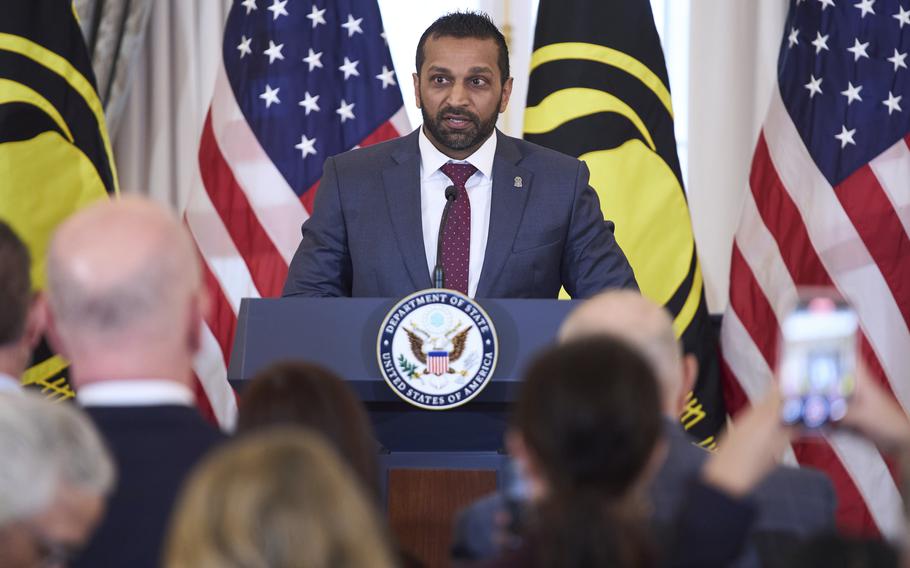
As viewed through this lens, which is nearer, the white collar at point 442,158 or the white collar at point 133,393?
the white collar at point 133,393

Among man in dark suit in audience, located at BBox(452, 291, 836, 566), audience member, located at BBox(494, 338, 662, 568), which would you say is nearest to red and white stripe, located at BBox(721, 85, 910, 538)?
man in dark suit in audience, located at BBox(452, 291, 836, 566)

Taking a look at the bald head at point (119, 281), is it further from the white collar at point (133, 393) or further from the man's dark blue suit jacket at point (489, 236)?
the man's dark blue suit jacket at point (489, 236)

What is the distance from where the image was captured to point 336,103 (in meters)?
5.66

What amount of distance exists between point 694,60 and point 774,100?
2.34 ft

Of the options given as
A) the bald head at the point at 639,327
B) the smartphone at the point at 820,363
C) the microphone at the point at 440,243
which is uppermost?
the smartphone at the point at 820,363

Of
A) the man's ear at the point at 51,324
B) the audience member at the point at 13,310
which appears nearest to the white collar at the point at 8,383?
the audience member at the point at 13,310

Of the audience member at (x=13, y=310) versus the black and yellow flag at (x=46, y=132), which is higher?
the audience member at (x=13, y=310)

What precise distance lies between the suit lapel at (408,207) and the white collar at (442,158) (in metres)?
0.03

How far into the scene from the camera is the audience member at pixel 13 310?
2348 mm

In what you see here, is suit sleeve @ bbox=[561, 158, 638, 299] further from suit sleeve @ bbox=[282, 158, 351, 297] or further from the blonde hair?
the blonde hair

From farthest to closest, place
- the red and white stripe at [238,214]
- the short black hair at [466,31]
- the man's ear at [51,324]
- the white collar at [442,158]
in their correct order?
the red and white stripe at [238,214], the short black hair at [466,31], the white collar at [442,158], the man's ear at [51,324]

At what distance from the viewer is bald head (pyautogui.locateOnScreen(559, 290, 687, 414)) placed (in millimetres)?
2164

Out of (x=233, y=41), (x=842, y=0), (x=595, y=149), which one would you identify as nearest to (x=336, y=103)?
(x=233, y=41)

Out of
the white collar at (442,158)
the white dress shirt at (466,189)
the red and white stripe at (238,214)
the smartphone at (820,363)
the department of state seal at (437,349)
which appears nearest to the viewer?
the smartphone at (820,363)
